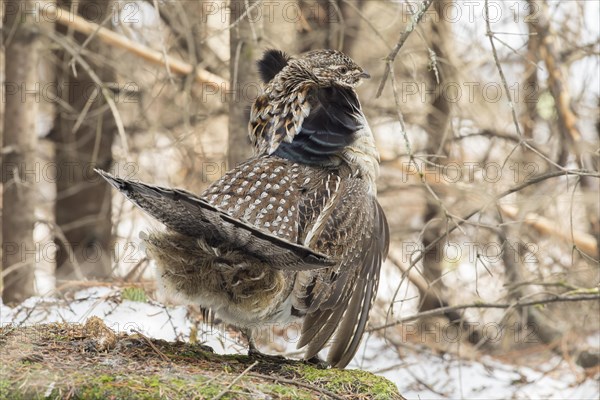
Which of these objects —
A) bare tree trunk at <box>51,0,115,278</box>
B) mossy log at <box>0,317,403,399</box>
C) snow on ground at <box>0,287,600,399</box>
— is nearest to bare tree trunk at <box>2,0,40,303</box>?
snow on ground at <box>0,287,600,399</box>

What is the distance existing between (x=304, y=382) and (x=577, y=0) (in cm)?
491

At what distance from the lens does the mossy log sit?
3.11 meters

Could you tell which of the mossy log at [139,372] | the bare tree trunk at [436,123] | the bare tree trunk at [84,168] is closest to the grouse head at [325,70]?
the mossy log at [139,372]

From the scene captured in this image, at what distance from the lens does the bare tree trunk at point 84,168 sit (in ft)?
29.3

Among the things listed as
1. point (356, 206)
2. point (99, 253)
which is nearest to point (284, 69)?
point (356, 206)

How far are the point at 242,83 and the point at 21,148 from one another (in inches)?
85.6

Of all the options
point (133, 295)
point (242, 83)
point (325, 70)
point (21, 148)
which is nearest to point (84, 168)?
point (21, 148)

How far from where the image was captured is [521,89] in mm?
8656

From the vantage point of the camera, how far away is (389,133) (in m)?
10.1

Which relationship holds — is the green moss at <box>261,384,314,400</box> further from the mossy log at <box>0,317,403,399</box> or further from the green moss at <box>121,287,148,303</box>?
the green moss at <box>121,287,148,303</box>

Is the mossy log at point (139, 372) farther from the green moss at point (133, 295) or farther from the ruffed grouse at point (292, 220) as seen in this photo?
the green moss at point (133, 295)

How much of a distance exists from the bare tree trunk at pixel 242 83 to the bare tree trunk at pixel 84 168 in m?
3.22

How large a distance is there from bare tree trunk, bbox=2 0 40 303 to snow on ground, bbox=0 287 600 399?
1.01 m

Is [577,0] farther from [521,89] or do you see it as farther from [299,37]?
[299,37]
